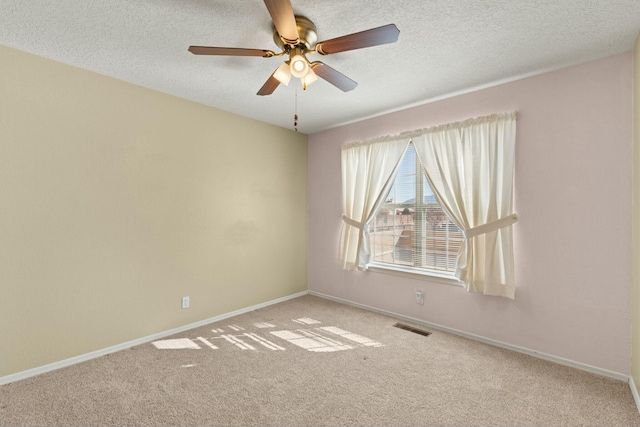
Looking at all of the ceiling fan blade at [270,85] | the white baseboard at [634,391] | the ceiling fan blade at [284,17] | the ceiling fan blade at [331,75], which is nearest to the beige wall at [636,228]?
the white baseboard at [634,391]

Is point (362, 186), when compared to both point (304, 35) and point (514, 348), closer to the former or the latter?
point (304, 35)

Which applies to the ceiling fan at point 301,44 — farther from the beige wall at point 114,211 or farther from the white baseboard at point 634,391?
the white baseboard at point 634,391

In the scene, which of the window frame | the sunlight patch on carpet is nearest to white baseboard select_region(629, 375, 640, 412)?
the window frame

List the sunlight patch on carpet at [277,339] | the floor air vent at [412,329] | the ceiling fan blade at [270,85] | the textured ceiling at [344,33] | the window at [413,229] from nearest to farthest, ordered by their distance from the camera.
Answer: the textured ceiling at [344,33] → the ceiling fan blade at [270,85] → the sunlight patch on carpet at [277,339] → the floor air vent at [412,329] → the window at [413,229]

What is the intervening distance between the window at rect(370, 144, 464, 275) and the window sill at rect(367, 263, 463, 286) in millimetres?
48

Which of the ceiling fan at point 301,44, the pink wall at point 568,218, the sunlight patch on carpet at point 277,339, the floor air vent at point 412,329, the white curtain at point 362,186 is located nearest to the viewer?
the ceiling fan at point 301,44

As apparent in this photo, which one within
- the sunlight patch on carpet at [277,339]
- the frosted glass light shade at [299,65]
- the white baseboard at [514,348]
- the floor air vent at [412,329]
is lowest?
the sunlight patch on carpet at [277,339]

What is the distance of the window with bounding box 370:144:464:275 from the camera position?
11.0 ft

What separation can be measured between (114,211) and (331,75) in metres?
2.34

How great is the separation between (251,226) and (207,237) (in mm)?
627

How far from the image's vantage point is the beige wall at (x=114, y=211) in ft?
7.63

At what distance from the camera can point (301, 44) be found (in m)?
1.91

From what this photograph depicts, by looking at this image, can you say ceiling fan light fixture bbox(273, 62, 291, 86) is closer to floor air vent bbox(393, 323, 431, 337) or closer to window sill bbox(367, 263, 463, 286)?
window sill bbox(367, 263, 463, 286)

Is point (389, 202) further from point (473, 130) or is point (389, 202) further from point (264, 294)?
point (264, 294)
